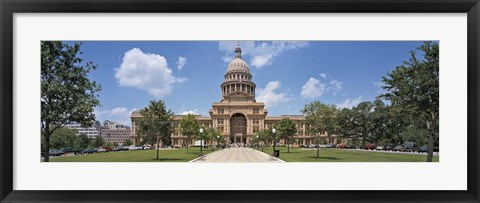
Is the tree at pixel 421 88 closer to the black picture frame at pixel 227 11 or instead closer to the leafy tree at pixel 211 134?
the black picture frame at pixel 227 11

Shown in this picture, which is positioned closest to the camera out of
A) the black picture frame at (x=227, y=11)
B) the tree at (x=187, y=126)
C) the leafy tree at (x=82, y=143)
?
the black picture frame at (x=227, y=11)

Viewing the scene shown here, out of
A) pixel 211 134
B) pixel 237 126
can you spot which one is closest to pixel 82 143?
pixel 211 134

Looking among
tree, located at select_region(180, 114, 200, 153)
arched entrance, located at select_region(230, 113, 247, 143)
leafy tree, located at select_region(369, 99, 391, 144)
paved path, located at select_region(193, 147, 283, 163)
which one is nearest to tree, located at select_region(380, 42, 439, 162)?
paved path, located at select_region(193, 147, 283, 163)

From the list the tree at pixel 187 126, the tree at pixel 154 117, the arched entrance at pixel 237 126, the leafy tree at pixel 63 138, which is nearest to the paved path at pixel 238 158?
the tree at pixel 154 117

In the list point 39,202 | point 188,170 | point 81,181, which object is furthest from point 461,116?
point 39,202

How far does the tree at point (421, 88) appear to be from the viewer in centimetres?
1028

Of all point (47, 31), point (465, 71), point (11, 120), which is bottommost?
point (11, 120)

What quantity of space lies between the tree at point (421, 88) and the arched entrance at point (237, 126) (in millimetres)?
67747

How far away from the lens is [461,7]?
598 cm

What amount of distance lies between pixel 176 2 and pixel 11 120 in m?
3.58

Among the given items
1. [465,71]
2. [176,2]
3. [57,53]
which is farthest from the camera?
[57,53]

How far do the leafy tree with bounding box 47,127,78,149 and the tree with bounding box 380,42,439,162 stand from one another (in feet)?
104

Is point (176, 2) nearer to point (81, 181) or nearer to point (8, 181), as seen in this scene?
point (81, 181)

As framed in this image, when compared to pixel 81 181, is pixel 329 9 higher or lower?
higher
